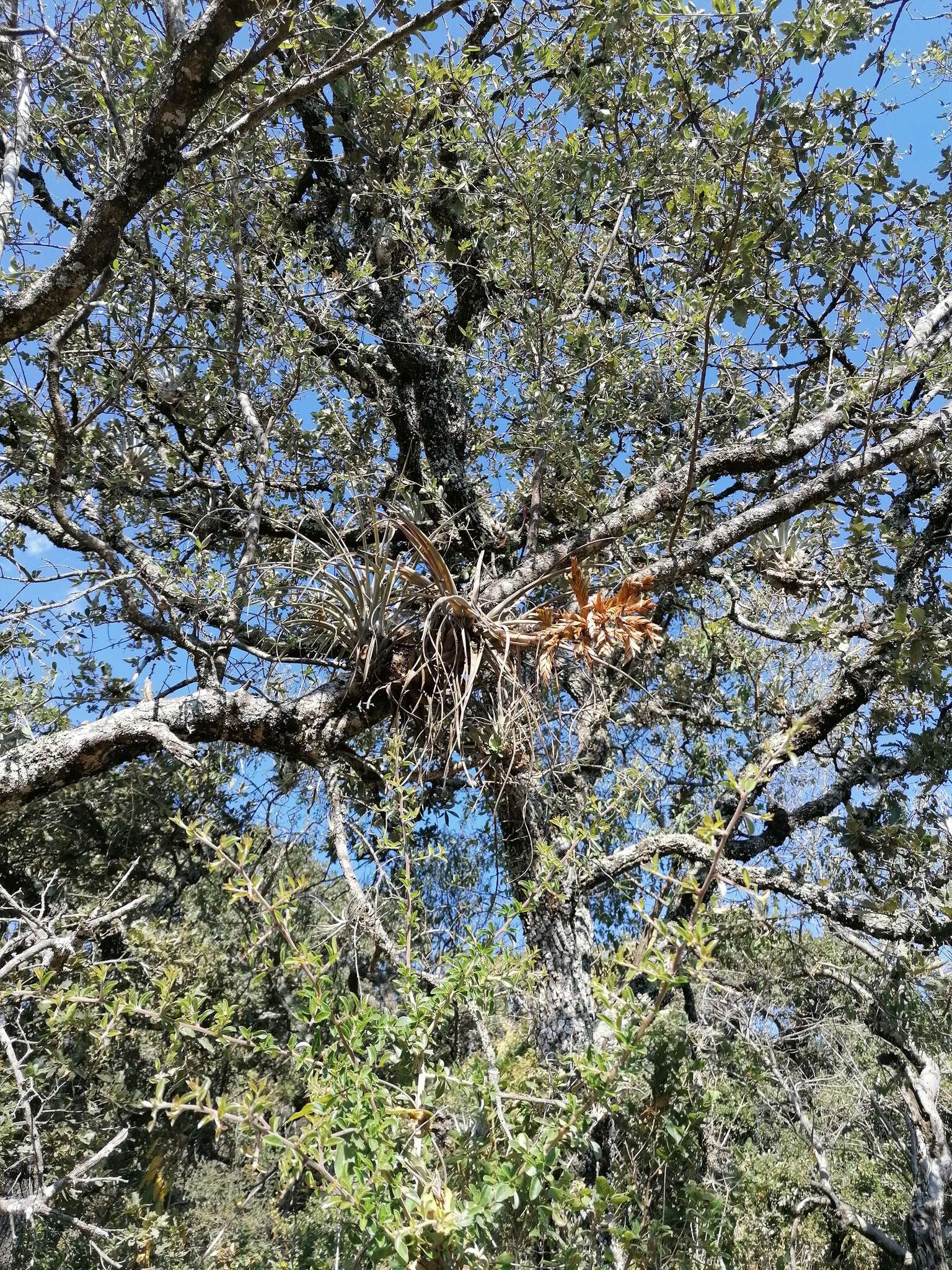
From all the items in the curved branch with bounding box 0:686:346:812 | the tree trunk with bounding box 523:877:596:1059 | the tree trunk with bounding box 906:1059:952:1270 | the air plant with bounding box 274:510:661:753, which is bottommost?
Result: the tree trunk with bounding box 906:1059:952:1270

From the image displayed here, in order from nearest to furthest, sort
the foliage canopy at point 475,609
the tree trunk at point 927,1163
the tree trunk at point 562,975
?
the foliage canopy at point 475,609 → the tree trunk at point 562,975 → the tree trunk at point 927,1163

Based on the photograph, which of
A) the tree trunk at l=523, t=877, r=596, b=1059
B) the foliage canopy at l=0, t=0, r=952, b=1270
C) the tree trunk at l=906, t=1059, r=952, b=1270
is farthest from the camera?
the tree trunk at l=906, t=1059, r=952, b=1270

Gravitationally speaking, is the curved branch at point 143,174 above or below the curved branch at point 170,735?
above

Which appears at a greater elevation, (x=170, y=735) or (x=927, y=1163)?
(x=170, y=735)

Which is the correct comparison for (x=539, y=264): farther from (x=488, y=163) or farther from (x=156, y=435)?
(x=156, y=435)

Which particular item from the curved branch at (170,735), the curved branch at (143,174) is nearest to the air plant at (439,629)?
the curved branch at (170,735)

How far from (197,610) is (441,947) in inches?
58.5

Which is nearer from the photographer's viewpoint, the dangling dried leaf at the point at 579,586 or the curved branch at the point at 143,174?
the curved branch at the point at 143,174

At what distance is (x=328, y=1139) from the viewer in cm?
161

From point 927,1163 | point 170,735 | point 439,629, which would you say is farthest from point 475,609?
point 927,1163

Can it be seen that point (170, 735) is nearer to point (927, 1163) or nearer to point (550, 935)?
point (550, 935)

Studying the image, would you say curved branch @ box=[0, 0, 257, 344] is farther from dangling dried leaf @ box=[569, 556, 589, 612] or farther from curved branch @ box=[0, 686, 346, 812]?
dangling dried leaf @ box=[569, 556, 589, 612]

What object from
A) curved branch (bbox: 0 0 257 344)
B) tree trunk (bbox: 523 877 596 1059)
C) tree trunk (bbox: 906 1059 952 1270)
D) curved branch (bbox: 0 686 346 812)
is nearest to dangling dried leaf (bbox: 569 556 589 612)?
curved branch (bbox: 0 686 346 812)

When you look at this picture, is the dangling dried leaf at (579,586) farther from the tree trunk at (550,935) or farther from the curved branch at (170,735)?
the curved branch at (170,735)
